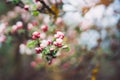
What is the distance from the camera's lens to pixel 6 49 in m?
2.32

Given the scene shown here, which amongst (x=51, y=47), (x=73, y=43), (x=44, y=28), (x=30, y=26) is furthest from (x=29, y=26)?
(x=51, y=47)

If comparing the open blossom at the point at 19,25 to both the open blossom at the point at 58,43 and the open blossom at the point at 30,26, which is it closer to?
the open blossom at the point at 30,26

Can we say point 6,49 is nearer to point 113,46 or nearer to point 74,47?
point 74,47

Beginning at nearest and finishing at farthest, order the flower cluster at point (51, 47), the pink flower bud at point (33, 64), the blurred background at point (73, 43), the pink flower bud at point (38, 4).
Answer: the flower cluster at point (51, 47), the pink flower bud at point (38, 4), the blurred background at point (73, 43), the pink flower bud at point (33, 64)

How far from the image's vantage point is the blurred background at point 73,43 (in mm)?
2086

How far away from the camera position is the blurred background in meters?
2.09

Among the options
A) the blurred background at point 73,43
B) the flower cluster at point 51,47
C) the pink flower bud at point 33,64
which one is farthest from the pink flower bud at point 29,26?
the flower cluster at point 51,47

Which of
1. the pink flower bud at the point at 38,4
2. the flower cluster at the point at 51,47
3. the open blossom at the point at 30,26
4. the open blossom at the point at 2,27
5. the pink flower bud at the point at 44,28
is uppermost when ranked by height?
the pink flower bud at the point at 38,4

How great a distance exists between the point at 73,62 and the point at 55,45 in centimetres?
67

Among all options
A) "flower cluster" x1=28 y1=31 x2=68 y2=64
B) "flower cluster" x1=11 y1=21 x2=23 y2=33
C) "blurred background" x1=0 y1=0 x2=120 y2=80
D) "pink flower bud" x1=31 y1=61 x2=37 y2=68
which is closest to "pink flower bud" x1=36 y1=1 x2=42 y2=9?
"blurred background" x1=0 y1=0 x2=120 y2=80

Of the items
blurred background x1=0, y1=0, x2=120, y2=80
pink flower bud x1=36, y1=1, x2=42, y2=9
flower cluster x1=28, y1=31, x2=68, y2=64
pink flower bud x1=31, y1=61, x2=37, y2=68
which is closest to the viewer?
flower cluster x1=28, y1=31, x2=68, y2=64

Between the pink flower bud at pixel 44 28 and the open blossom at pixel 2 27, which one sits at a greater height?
the pink flower bud at pixel 44 28

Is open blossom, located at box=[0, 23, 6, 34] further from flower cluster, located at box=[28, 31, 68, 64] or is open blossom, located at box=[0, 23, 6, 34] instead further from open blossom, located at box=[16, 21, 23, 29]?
flower cluster, located at box=[28, 31, 68, 64]

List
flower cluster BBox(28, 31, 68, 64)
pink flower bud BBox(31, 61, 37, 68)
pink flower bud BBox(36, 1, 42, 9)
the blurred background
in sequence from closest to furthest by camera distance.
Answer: flower cluster BBox(28, 31, 68, 64) < pink flower bud BBox(36, 1, 42, 9) < the blurred background < pink flower bud BBox(31, 61, 37, 68)
